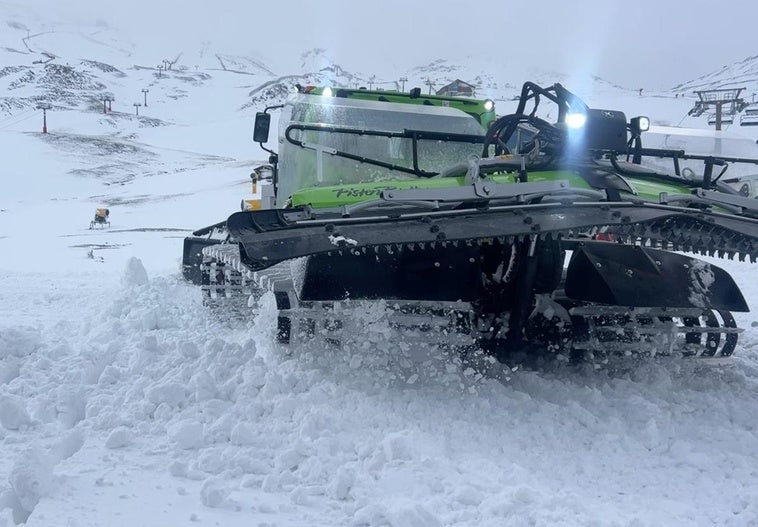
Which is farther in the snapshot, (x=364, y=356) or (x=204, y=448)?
(x=364, y=356)

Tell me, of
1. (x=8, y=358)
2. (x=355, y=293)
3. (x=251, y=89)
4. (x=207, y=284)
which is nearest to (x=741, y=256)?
(x=355, y=293)

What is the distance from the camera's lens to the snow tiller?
10.1 ft

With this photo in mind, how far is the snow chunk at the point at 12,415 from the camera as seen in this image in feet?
9.24

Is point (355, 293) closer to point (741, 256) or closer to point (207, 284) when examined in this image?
point (741, 256)

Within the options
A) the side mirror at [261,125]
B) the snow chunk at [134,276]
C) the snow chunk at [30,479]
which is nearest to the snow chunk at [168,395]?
→ the snow chunk at [30,479]

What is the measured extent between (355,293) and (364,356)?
0.37m

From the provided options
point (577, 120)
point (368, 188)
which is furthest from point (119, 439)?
point (577, 120)

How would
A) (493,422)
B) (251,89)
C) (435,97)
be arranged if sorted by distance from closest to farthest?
(493,422), (435,97), (251,89)

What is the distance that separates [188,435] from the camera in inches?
107

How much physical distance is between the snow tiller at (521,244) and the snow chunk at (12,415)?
3.86 feet

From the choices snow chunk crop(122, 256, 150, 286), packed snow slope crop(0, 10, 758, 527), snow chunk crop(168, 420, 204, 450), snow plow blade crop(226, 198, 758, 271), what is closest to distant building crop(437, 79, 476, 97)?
packed snow slope crop(0, 10, 758, 527)

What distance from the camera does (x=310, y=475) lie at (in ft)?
8.15

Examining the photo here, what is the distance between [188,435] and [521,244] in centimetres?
204

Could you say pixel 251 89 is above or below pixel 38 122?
above
